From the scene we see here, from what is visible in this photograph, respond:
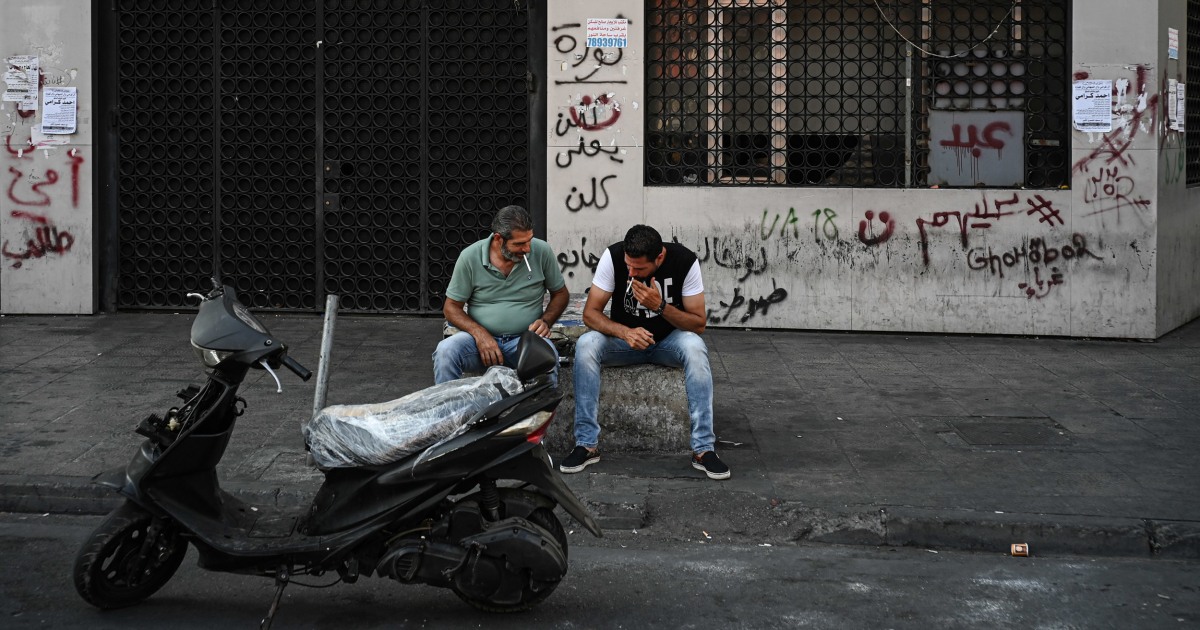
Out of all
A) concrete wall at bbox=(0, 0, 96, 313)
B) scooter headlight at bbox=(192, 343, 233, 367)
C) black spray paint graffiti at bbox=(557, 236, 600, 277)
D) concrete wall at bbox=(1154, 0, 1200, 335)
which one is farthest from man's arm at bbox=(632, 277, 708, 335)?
concrete wall at bbox=(0, 0, 96, 313)

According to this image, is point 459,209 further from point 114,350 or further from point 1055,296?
point 1055,296

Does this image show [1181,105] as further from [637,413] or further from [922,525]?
[922,525]

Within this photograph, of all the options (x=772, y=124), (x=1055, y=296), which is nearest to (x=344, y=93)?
(x=772, y=124)

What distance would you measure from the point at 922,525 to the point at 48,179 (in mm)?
A: 8623

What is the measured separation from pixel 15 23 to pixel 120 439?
5.85 metres

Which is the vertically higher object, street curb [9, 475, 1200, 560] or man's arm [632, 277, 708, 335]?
man's arm [632, 277, 708, 335]

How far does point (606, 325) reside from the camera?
682 centimetres

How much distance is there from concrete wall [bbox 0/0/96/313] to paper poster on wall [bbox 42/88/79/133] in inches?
1.6

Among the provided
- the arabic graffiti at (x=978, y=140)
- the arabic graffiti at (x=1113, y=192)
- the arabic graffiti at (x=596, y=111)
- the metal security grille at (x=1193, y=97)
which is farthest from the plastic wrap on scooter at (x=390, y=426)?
the metal security grille at (x=1193, y=97)

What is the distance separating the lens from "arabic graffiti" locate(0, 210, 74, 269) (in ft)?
37.4

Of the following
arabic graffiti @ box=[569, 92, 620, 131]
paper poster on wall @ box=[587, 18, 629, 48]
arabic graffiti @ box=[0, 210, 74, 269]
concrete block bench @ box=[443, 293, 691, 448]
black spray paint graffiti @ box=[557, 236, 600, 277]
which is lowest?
concrete block bench @ box=[443, 293, 691, 448]

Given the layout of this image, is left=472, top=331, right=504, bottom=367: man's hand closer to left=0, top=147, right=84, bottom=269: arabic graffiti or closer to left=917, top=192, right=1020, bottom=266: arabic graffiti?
left=917, top=192, right=1020, bottom=266: arabic graffiti

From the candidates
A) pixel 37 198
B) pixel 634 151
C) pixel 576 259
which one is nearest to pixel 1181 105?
pixel 634 151

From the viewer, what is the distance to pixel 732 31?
1094cm
